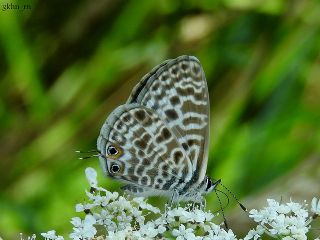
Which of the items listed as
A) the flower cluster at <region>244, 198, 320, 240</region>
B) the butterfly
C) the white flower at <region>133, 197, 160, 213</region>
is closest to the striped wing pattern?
the butterfly

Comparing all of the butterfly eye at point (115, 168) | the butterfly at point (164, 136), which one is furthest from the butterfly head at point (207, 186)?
the butterfly eye at point (115, 168)

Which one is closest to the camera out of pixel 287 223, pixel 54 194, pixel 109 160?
pixel 287 223

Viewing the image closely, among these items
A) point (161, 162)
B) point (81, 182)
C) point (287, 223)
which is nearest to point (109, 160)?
point (161, 162)

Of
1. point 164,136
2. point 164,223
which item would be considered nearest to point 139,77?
point 164,136

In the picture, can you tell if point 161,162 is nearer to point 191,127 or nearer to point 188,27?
point 191,127

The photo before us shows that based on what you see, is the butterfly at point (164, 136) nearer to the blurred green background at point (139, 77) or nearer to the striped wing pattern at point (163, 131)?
the striped wing pattern at point (163, 131)
